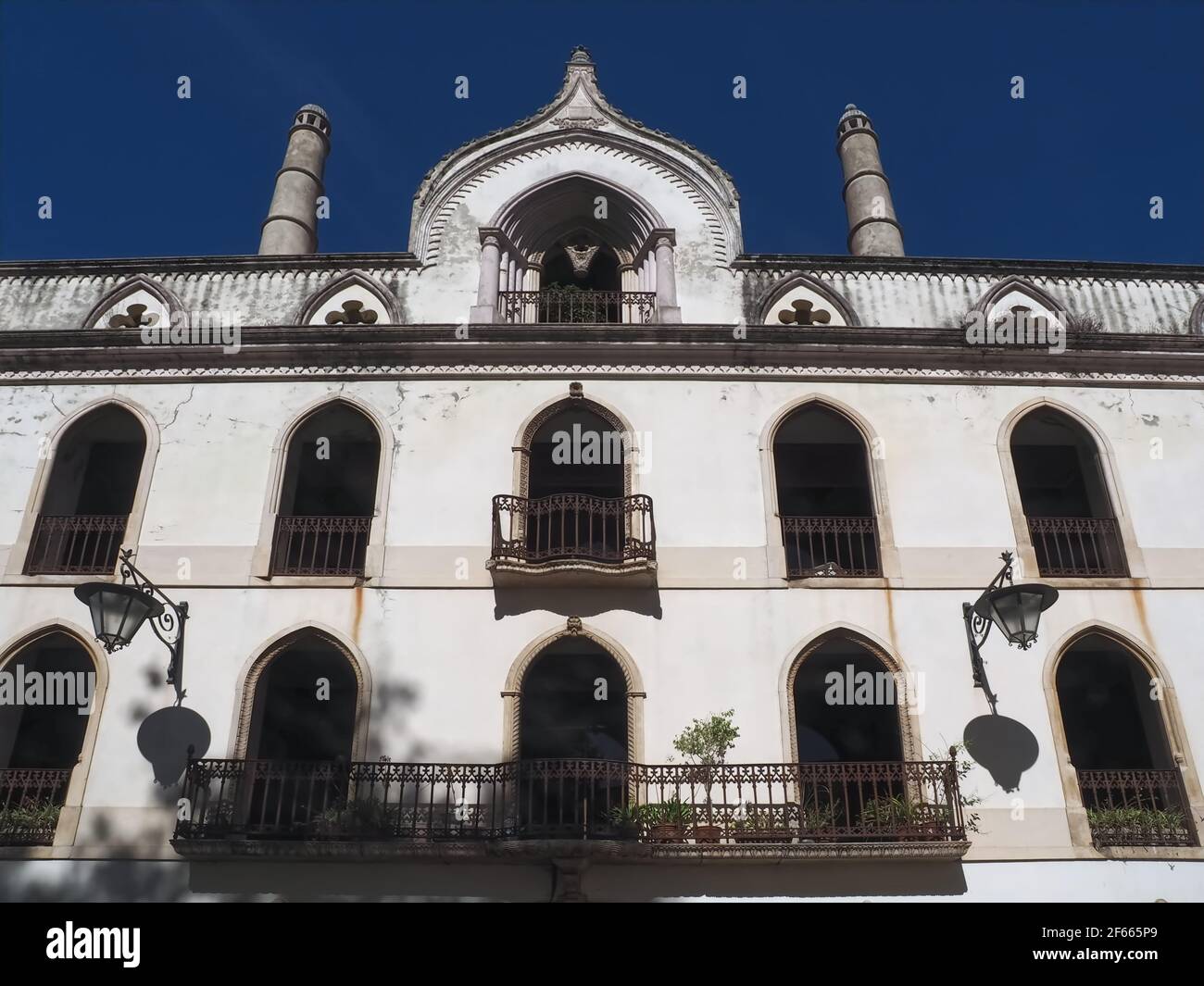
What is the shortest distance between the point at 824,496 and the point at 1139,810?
21.3 ft

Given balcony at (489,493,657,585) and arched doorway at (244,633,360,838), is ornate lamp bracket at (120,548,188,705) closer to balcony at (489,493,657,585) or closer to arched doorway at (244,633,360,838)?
arched doorway at (244,633,360,838)

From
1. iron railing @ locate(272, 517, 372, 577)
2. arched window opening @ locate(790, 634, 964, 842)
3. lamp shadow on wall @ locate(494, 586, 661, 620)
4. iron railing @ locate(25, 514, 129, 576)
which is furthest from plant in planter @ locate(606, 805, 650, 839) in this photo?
iron railing @ locate(25, 514, 129, 576)

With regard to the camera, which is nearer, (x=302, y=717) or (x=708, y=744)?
(x=708, y=744)

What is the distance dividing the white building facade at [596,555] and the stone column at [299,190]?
3.49 metres

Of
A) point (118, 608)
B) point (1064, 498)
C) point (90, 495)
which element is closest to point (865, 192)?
point (1064, 498)

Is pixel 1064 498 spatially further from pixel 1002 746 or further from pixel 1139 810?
pixel 1139 810

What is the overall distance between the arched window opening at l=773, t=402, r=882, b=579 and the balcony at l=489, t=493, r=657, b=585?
1.95 meters

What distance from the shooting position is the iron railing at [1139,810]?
1187 centimetres

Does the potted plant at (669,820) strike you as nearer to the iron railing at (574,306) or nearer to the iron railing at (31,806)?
the iron railing at (31,806)

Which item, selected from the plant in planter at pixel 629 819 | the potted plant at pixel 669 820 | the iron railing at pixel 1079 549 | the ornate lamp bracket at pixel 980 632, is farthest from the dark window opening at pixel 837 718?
the plant in planter at pixel 629 819

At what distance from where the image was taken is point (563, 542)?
531 inches

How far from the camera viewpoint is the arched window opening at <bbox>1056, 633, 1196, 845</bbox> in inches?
471

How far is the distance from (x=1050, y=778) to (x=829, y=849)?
2.96 m

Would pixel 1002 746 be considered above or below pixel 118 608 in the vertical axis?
below
